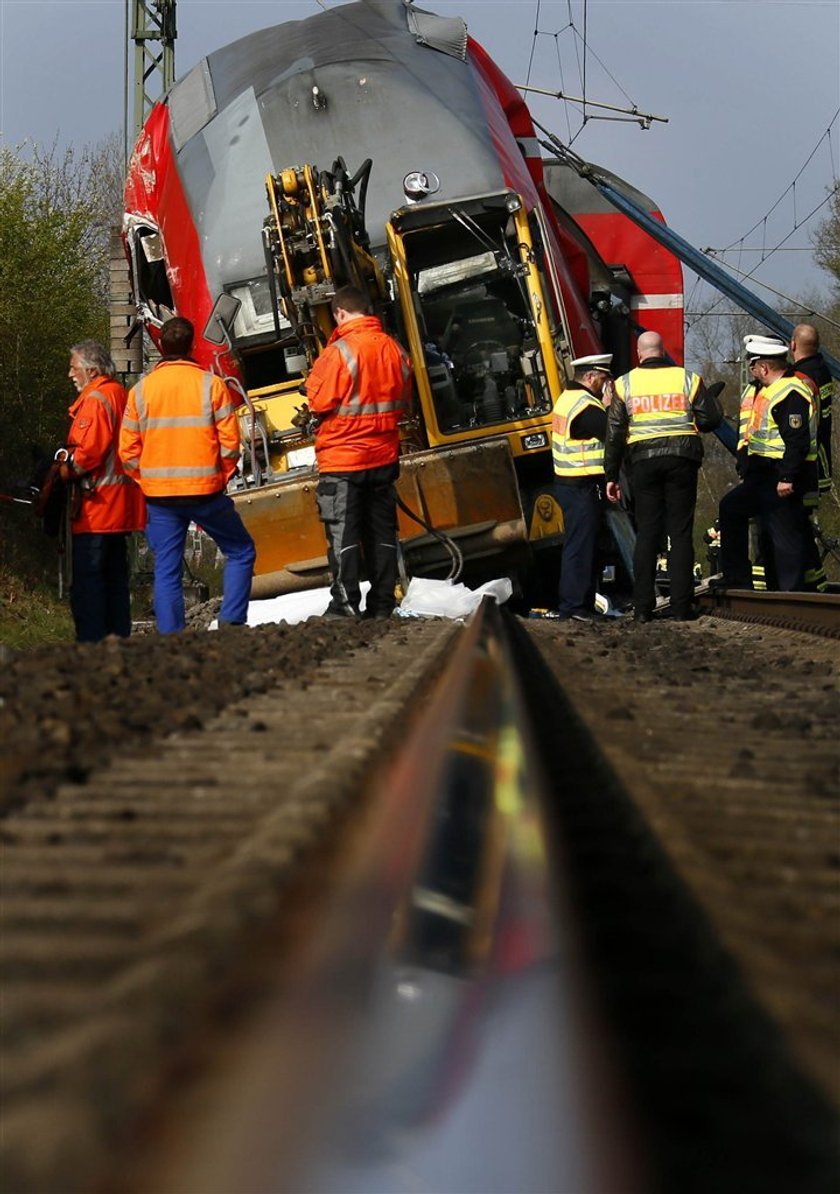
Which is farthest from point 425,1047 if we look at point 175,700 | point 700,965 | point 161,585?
point 161,585

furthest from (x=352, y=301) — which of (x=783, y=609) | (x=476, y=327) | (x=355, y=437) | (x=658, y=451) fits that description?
(x=783, y=609)

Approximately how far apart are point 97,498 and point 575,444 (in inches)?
153

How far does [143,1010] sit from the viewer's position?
915 mm

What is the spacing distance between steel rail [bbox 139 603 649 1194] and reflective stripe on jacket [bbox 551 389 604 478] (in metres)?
9.80

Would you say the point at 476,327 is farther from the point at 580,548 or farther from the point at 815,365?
the point at 815,365

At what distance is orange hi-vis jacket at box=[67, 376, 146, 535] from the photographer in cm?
880

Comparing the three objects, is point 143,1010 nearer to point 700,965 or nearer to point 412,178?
point 700,965

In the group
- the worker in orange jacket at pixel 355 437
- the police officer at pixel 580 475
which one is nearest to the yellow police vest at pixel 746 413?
the police officer at pixel 580 475

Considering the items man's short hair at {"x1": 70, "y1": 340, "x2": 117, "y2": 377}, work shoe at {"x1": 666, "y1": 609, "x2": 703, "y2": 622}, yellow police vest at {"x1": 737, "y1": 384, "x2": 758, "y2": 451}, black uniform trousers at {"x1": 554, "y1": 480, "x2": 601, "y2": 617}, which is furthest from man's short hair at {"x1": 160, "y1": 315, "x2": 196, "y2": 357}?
yellow police vest at {"x1": 737, "y1": 384, "x2": 758, "y2": 451}

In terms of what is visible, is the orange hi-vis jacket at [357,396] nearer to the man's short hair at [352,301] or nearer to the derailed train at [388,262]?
the man's short hair at [352,301]

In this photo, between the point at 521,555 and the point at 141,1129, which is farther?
the point at 521,555

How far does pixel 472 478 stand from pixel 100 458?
3.48 meters

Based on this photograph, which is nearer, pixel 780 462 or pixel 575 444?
pixel 575 444

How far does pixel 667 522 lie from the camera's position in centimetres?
1097
